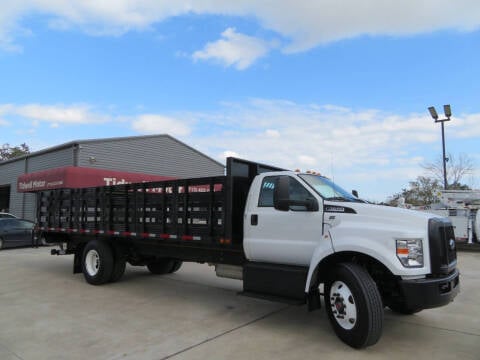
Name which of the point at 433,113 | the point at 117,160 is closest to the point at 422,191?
the point at 433,113

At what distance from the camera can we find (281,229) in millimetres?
5734

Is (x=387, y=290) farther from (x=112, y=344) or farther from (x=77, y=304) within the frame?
(x=77, y=304)

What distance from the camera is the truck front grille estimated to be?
458 cm

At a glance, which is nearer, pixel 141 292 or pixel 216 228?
pixel 216 228

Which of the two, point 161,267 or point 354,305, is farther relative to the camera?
point 161,267

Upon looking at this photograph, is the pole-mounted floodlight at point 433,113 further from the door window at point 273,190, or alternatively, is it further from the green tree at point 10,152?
the green tree at point 10,152

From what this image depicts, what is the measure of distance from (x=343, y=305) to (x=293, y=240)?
113 cm

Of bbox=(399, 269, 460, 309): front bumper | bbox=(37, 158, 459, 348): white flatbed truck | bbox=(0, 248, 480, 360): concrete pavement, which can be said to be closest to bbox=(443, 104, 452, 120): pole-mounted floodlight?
bbox=(0, 248, 480, 360): concrete pavement

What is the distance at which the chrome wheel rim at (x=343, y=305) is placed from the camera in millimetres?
4742

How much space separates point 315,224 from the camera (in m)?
5.38

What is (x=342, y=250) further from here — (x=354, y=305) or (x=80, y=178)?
(x=80, y=178)

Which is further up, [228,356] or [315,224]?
[315,224]

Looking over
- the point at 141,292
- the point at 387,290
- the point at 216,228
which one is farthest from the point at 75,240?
the point at 387,290

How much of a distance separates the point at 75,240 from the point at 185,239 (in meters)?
4.24
